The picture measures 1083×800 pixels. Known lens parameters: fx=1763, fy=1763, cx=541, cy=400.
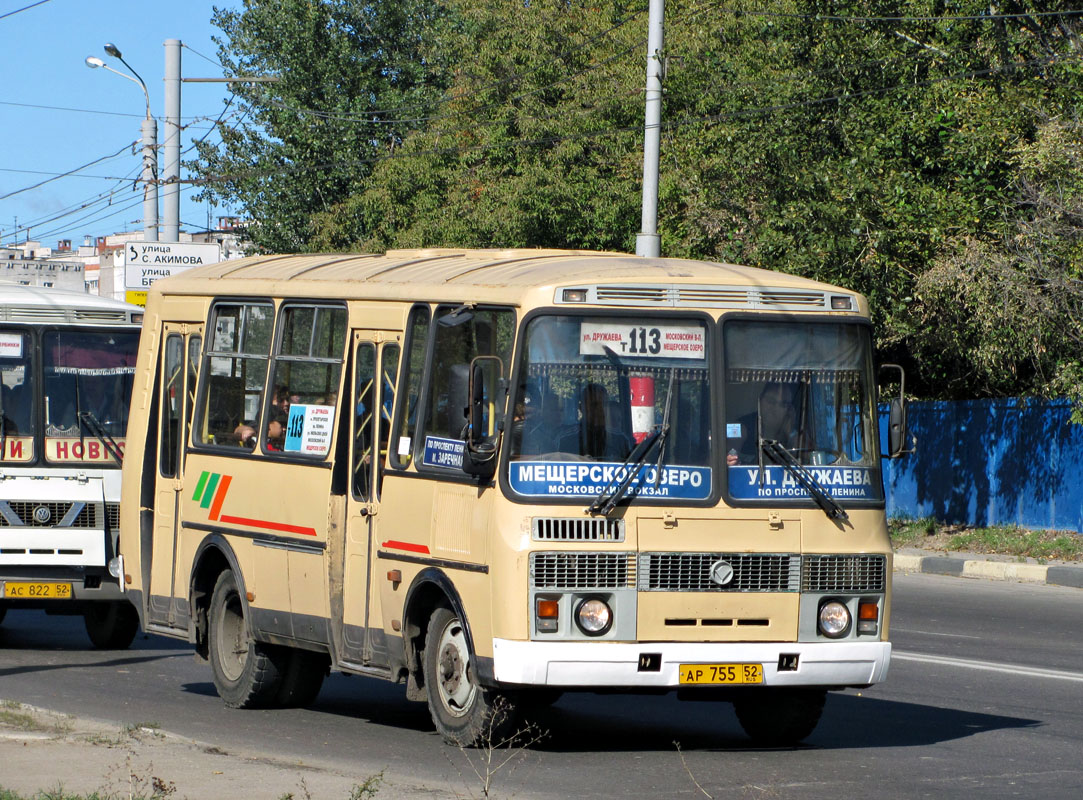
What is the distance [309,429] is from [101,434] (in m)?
4.44

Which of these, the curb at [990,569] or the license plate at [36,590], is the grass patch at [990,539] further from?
the license plate at [36,590]

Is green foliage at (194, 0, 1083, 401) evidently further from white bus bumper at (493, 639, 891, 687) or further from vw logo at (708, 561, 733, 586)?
vw logo at (708, 561, 733, 586)

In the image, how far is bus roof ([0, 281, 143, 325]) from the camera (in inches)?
567

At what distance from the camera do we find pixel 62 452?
1416 centimetres

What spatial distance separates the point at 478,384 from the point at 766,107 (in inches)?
643

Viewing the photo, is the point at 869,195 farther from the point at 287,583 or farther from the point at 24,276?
the point at 24,276

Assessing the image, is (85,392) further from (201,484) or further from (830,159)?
(830,159)

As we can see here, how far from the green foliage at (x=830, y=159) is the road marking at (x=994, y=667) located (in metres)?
8.98

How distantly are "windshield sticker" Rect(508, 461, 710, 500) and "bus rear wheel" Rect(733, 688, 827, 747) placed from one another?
131 centimetres

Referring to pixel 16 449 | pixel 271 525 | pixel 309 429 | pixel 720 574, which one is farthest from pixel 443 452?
pixel 16 449

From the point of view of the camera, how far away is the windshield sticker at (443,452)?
8.99m

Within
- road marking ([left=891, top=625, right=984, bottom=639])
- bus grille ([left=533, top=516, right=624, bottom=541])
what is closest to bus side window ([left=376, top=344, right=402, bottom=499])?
bus grille ([left=533, top=516, right=624, bottom=541])

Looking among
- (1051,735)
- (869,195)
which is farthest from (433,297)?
(869,195)

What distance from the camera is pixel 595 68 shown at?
115 ft
